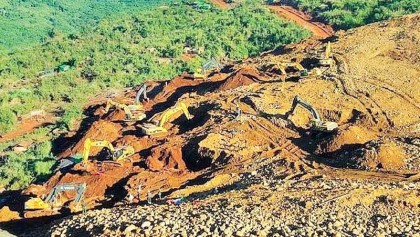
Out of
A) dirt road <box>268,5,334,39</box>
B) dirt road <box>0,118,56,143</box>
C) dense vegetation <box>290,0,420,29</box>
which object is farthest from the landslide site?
dirt road <box>268,5,334,39</box>

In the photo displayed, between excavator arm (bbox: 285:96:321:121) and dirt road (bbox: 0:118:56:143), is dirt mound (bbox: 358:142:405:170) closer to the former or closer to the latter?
excavator arm (bbox: 285:96:321:121)

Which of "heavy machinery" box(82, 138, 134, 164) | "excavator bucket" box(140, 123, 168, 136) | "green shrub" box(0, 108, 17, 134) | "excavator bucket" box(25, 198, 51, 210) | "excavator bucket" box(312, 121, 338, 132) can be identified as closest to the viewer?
"excavator bucket" box(25, 198, 51, 210)

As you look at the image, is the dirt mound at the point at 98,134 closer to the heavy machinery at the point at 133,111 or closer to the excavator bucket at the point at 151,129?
the heavy machinery at the point at 133,111

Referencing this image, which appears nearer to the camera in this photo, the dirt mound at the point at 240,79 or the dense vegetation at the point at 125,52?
the dirt mound at the point at 240,79

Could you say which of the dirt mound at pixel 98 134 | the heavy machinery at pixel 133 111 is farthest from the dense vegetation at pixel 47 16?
the dirt mound at pixel 98 134

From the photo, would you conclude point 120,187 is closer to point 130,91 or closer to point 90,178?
point 90,178

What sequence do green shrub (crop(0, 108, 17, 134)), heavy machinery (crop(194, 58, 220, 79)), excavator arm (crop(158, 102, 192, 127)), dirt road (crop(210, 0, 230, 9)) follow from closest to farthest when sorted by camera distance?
1. excavator arm (crop(158, 102, 192, 127))
2. green shrub (crop(0, 108, 17, 134))
3. heavy machinery (crop(194, 58, 220, 79))
4. dirt road (crop(210, 0, 230, 9))

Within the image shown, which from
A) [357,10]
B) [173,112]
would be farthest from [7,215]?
[357,10]
